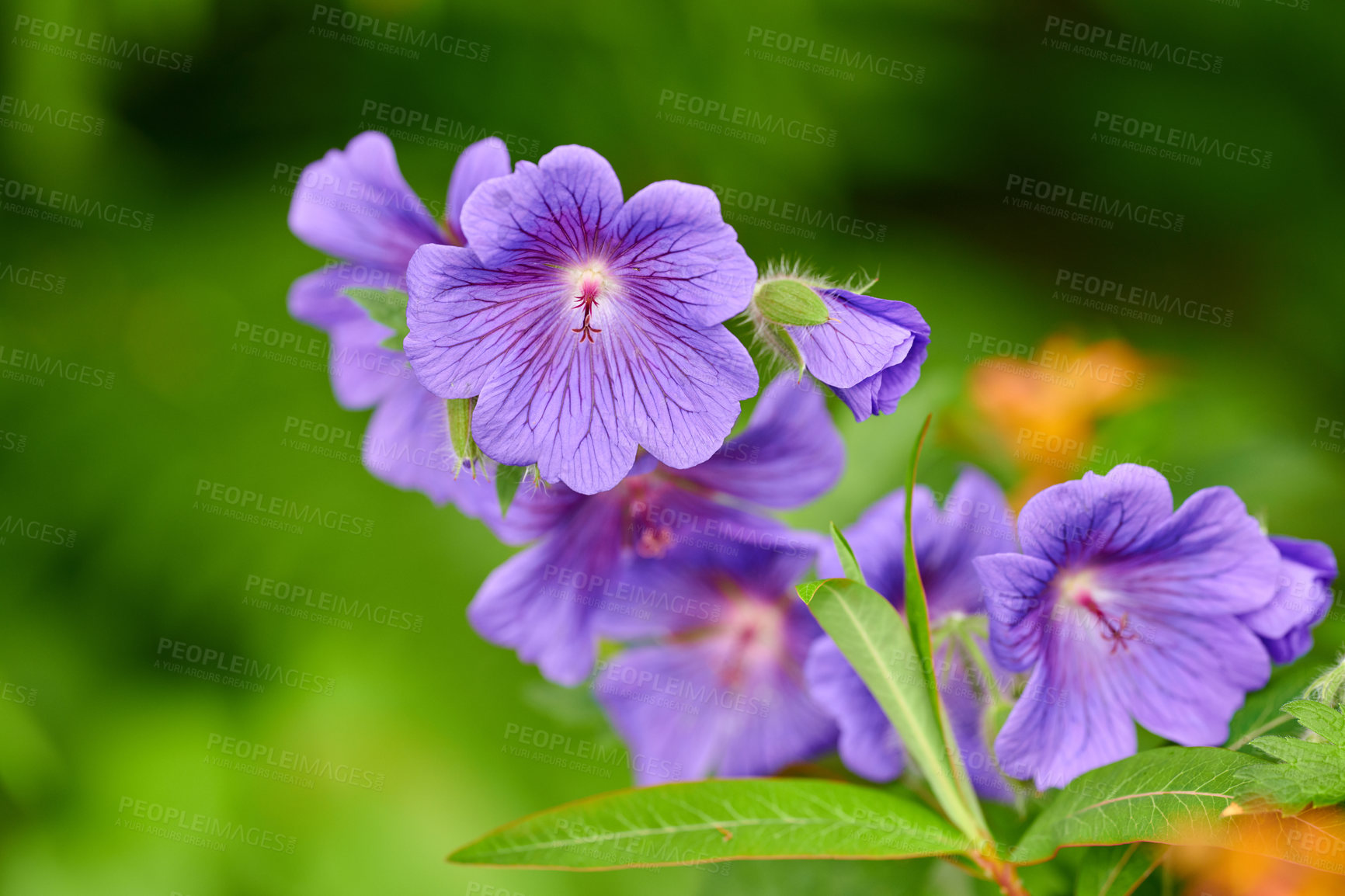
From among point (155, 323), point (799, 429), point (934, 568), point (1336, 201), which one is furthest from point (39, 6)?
point (1336, 201)

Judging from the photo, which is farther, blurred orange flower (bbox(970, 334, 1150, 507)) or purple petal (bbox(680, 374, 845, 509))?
blurred orange flower (bbox(970, 334, 1150, 507))

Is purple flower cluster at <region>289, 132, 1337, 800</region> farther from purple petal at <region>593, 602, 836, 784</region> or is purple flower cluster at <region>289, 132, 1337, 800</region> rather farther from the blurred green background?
the blurred green background

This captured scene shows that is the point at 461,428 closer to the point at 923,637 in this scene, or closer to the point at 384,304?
the point at 384,304

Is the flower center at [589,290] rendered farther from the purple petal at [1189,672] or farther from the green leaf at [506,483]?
the purple petal at [1189,672]

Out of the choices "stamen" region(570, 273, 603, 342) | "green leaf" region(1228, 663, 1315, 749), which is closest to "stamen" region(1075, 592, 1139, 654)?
"green leaf" region(1228, 663, 1315, 749)

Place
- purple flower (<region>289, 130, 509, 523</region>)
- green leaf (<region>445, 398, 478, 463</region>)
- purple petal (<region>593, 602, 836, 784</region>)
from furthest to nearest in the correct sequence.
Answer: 1. purple petal (<region>593, 602, 836, 784</region>)
2. purple flower (<region>289, 130, 509, 523</region>)
3. green leaf (<region>445, 398, 478, 463</region>)

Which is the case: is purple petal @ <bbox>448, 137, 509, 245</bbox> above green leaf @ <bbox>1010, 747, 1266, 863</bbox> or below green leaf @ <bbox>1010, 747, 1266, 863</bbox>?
above

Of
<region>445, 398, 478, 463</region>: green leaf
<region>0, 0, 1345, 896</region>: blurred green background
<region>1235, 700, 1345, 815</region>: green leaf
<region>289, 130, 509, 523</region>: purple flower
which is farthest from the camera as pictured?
<region>0, 0, 1345, 896</region>: blurred green background

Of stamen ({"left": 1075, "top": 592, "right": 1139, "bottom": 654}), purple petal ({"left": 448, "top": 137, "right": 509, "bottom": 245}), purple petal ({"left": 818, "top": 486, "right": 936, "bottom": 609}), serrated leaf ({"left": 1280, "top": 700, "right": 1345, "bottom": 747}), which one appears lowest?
serrated leaf ({"left": 1280, "top": 700, "right": 1345, "bottom": 747})

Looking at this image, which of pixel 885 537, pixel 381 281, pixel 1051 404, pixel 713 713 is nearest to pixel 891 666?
pixel 885 537
